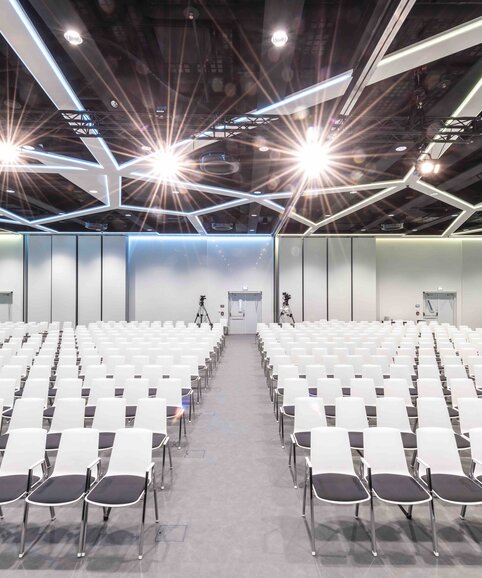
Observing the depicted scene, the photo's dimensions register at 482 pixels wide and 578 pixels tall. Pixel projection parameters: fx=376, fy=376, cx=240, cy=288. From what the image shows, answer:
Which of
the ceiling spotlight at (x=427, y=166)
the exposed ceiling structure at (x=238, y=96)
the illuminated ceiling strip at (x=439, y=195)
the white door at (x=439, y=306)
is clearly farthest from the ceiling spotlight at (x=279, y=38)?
the white door at (x=439, y=306)

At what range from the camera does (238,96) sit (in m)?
6.64

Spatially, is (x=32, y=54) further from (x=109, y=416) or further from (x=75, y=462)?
(x=75, y=462)

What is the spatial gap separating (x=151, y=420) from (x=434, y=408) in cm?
369

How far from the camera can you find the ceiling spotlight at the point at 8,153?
7.75 metres

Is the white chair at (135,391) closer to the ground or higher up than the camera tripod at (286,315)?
closer to the ground

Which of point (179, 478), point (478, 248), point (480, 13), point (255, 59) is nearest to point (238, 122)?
point (255, 59)

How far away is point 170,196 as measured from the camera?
12469 millimetres

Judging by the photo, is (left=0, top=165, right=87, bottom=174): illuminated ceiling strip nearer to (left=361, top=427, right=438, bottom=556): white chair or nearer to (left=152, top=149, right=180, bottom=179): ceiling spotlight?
(left=152, top=149, right=180, bottom=179): ceiling spotlight

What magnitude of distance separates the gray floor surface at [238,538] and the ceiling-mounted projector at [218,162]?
6.32m

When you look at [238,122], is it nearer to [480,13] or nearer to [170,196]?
[480,13]

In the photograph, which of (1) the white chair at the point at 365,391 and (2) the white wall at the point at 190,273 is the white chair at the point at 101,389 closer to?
(1) the white chair at the point at 365,391

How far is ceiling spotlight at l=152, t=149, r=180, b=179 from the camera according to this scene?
841 cm

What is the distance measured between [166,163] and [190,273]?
35.4 ft

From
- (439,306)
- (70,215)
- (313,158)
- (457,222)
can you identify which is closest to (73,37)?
(313,158)
